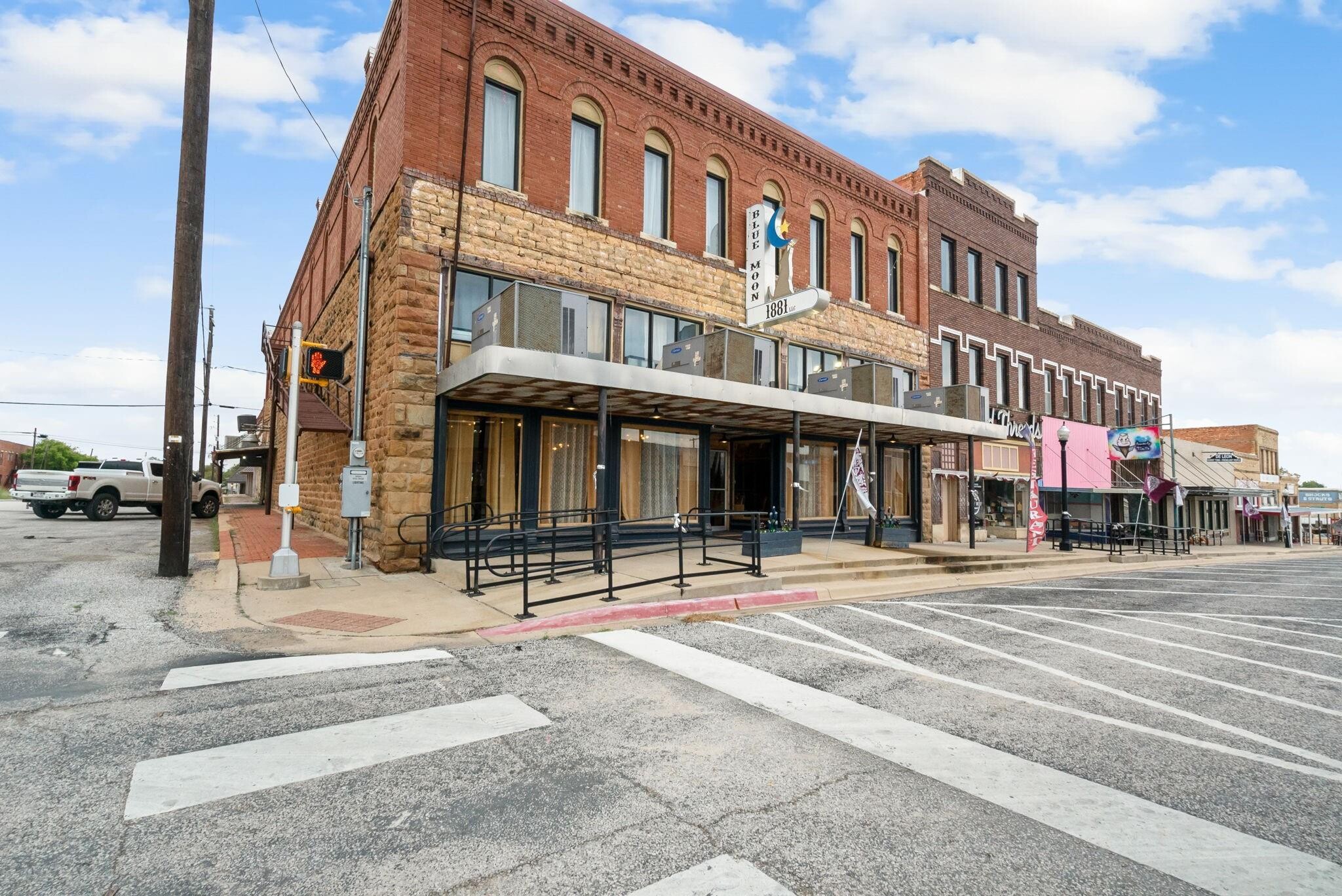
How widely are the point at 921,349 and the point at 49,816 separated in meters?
22.4

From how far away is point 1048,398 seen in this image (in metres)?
28.2

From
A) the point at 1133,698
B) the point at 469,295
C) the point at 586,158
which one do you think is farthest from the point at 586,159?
the point at 1133,698

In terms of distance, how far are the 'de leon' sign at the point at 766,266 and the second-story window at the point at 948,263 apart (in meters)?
9.74

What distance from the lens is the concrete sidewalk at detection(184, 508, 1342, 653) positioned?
23.2ft

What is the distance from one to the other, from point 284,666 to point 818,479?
14.8m

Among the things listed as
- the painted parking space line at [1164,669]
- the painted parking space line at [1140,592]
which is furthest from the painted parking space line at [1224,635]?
the painted parking space line at [1140,592]

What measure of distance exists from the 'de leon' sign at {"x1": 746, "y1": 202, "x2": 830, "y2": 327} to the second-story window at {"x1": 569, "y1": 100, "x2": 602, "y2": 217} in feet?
13.9

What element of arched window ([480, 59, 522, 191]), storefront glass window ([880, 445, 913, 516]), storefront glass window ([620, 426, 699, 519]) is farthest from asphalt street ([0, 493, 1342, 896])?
storefront glass window ([880, 445, 913, 516])

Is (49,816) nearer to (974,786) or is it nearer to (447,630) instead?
(447,630)

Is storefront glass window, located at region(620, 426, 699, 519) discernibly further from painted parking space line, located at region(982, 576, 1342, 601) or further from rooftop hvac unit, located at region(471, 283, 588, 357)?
painted parking space line, located at region(982, 576, 1342, 601)

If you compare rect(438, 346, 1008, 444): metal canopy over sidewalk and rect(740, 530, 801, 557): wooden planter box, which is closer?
rect(438, 346, 1008, 444): metal canopy over sidewalk

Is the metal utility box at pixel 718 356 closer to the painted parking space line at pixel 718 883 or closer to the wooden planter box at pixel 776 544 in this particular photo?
the wooden planter box at pixel 776 544

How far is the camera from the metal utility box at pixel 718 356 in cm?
1318

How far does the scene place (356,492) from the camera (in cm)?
1079
